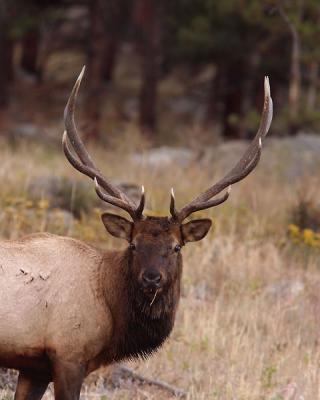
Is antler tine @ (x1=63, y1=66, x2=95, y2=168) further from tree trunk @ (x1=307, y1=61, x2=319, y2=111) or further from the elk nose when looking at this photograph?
tree trunk @ (x1=307, y1=61, x2=319, y2=111)

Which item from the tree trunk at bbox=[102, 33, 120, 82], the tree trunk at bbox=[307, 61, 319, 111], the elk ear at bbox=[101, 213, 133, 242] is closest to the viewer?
the elk ear at bbox=[101, 213, 133, 242]

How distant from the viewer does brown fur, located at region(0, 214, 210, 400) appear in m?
5.67

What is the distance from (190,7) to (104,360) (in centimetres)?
1922

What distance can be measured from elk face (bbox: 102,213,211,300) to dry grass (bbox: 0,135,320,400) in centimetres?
105

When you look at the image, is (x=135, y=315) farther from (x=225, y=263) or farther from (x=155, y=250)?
(x=225, y=263)

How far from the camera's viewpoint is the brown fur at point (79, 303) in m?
5.67

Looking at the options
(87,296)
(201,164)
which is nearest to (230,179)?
(87,296)

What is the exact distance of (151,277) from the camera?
230 inches

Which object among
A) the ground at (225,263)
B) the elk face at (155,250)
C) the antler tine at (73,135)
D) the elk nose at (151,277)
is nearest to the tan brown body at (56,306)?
the elk face at (155,250)

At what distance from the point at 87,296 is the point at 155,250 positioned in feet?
A: 1.62

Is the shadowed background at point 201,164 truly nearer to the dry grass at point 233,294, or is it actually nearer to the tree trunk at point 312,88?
the dry grass at point 233,294

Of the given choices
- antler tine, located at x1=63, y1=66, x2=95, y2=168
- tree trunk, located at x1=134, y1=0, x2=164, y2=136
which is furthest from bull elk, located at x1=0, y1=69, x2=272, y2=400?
tree trunk, located at x1=134, y1=0, x2=164, y2=136

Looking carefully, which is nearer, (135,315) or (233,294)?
(135,315)

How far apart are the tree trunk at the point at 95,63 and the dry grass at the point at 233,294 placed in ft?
26.0
